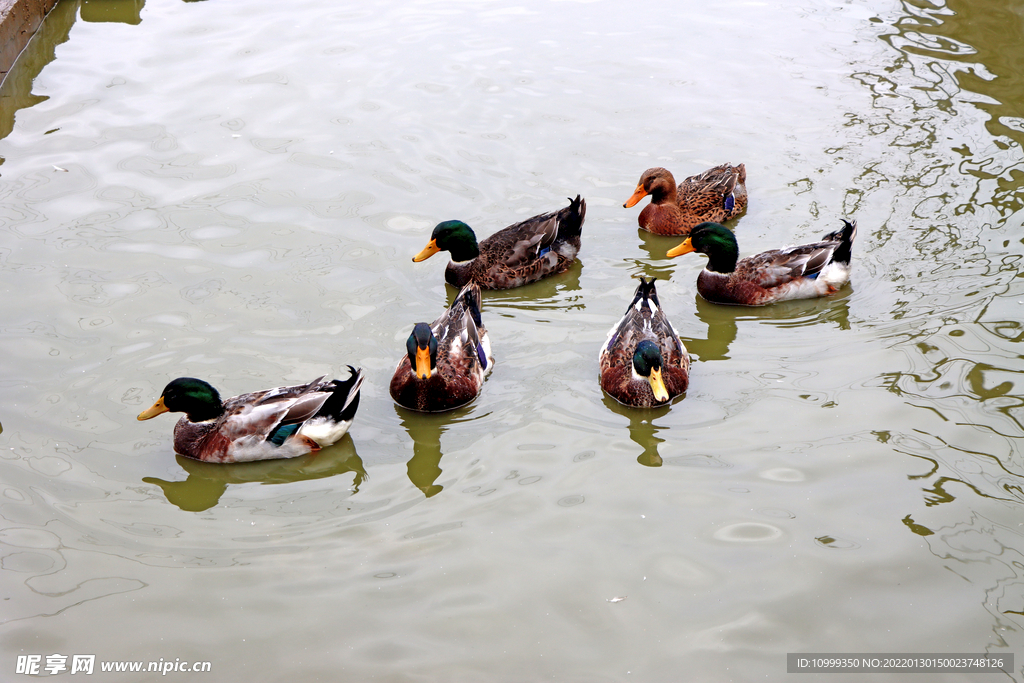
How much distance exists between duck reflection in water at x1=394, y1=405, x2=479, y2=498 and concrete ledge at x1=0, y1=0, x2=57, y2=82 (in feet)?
29.5

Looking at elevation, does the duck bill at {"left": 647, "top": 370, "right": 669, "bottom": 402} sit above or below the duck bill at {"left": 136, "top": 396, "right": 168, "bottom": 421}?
above

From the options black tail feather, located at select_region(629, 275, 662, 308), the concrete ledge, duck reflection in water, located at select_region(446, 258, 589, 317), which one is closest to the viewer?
black tail feather, located at select_region(629, 275, 662, 308)

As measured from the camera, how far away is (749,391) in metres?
7.03

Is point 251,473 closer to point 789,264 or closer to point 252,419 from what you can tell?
point 252,419

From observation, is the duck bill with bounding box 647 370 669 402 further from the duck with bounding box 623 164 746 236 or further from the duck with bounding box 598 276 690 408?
the duck with bounding box 623 164 746 236

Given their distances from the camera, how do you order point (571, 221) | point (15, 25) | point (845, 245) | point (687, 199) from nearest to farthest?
point (845, 245), point (571, 221), point (687, 199), point (15, 25)

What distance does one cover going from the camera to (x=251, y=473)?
6.43 metres

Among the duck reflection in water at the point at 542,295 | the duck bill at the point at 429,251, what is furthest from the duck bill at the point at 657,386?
the duck bill at the point at 429,251

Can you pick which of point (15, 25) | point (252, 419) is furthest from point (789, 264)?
point (15, 25)

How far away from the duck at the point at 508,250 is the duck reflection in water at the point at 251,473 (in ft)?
8.71

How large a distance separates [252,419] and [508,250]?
3.27m

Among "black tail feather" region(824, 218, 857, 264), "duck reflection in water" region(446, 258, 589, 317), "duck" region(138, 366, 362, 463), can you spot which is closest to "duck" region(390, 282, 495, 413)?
"duck" region(138, 366, 362, 463)

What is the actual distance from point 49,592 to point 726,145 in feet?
28.2

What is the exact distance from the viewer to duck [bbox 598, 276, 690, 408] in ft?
22.1
